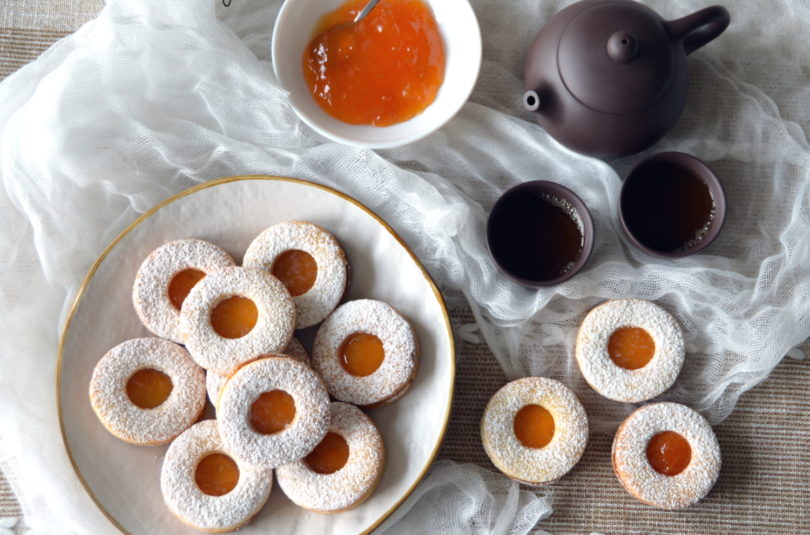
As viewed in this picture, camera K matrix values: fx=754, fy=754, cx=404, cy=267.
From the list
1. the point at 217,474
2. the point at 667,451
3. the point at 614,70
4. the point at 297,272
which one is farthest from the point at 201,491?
the point at 614,70

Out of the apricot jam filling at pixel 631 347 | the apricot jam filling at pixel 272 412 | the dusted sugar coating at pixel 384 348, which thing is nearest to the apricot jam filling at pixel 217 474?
the apricot jam filling at pixel 272 412

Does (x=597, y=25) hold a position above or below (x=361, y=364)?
above

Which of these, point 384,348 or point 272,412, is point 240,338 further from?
point 384,348

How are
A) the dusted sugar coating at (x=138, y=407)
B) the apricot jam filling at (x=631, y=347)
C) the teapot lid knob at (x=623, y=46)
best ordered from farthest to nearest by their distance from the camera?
the apricot jam filling at (x=631, y=347)
the dusted sugar coating at (x=138, y=407)
the teapot lid knob at (x=623, y=46)

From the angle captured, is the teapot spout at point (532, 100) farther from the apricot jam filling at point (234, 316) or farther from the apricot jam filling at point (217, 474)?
the apricot jam filling at point (217, 474)

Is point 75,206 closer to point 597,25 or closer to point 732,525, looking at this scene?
point 597,25

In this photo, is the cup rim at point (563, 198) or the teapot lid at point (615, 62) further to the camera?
the cup rim at point (563, 198)

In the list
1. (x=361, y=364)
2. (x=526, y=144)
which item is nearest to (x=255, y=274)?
(x=361, y=364)

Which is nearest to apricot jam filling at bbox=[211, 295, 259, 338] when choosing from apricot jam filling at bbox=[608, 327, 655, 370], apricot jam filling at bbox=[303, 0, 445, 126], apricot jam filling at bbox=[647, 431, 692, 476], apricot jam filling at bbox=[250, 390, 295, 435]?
apricot jam filling at bbox=[250, 390, 295, 435]
